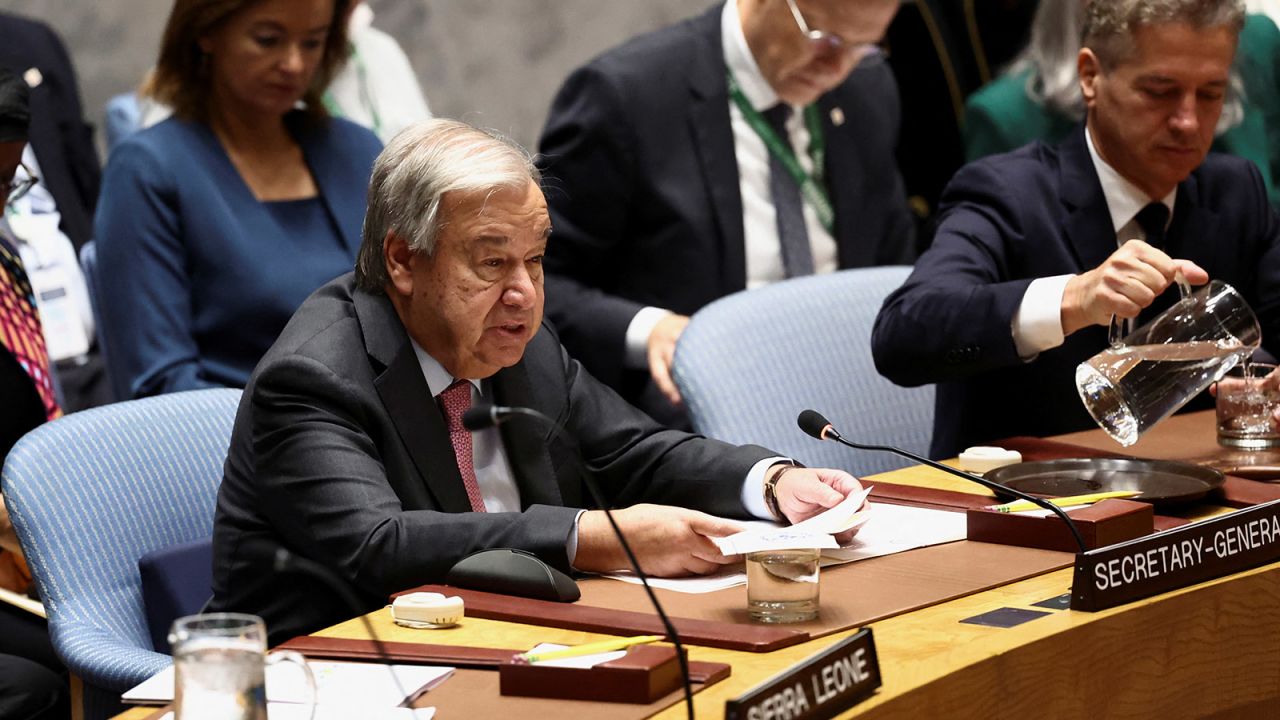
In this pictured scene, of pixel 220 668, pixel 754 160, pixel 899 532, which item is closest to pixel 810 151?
pixel 754 160

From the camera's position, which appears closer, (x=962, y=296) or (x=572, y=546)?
(x=572, y=546)

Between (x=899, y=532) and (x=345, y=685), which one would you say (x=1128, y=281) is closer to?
(x=899, y=532)

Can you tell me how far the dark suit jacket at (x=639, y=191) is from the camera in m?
3.60

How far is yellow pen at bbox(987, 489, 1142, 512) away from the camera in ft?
7.68

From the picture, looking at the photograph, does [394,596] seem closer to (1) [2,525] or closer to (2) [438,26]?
(1) [2,525]

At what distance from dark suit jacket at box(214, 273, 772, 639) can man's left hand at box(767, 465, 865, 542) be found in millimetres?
95

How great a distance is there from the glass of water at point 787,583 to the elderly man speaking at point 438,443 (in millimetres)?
223

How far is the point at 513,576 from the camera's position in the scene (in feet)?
6.70

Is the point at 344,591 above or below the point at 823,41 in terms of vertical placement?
below

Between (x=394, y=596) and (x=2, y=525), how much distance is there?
1.19 metres

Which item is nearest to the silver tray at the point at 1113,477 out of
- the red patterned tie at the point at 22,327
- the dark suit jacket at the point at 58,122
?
the red patterned tie at the point at 22,327

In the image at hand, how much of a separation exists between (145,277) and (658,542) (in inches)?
71.3

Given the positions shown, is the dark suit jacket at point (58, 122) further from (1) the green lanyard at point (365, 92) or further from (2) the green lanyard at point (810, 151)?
(2) the green lanyard at point (810, 151)

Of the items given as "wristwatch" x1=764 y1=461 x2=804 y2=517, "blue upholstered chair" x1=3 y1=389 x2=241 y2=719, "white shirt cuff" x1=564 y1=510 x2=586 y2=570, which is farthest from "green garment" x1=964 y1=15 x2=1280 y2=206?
"white shirt cuff" x1=564 y1=510 x2=586 y2=570
